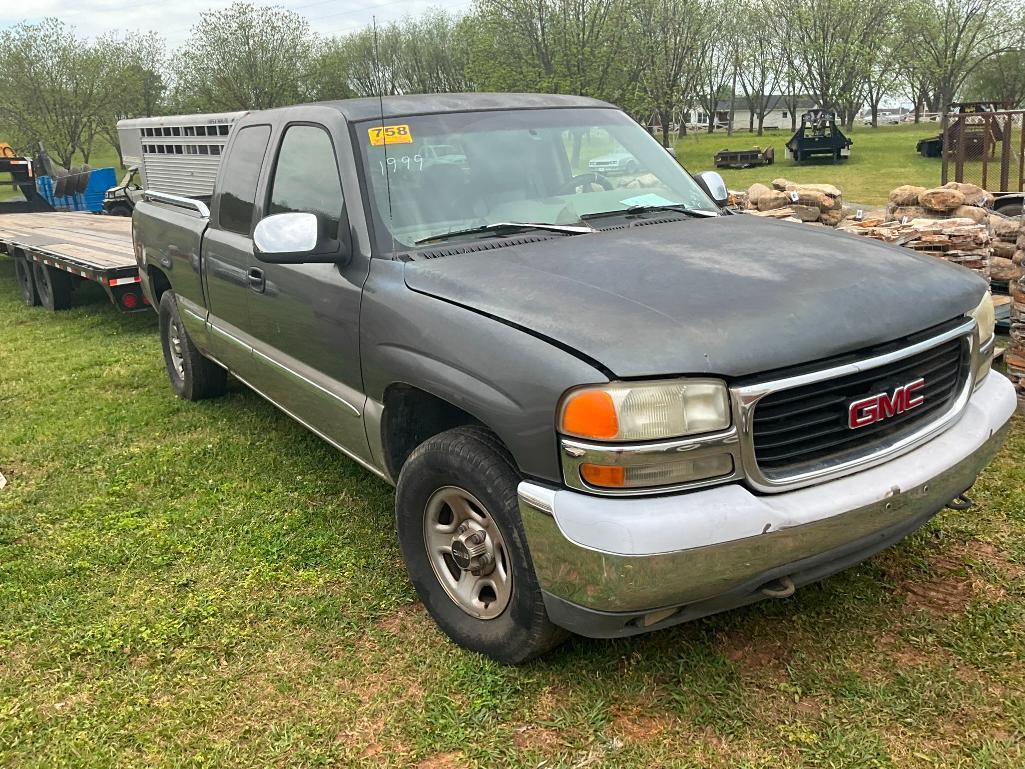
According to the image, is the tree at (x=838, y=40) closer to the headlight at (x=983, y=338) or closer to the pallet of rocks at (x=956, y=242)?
the pallet of rocks at (x=956, y=242)

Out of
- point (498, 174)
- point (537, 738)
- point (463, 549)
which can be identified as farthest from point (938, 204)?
point (537, 738)

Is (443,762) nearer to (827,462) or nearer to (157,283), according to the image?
(827,462)

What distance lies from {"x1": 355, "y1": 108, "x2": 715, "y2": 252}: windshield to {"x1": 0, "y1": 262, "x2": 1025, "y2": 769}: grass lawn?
1507 mm

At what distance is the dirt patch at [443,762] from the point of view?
8.50 ft

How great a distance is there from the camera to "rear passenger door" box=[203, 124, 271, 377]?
14.1ft

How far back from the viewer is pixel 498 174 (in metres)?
3.58

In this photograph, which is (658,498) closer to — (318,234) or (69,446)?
(318,234)

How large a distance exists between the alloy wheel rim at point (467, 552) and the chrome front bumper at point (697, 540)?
34cm

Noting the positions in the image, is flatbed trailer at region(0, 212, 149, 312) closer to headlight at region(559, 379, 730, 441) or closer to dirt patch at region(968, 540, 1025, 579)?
headlight at region(559, 379, 730, 441)

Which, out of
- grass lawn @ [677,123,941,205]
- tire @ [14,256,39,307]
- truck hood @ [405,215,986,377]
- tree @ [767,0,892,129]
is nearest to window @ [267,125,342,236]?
truck hood @ [405,215,986,377]

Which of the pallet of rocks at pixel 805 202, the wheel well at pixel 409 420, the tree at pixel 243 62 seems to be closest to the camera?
the wheel well at pixel 409 420

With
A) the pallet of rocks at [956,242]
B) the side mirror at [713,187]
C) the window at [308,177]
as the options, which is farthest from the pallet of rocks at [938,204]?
the window at [308,177]

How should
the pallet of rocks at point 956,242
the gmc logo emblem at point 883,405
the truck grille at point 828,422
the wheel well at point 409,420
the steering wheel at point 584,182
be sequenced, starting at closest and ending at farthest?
the truck grille at point 828,422
the gmc logo emblem at point 883,405
the wheel well at point 409,420
the steering wheel at point 584,182
the pallet of rocks at point 956,242

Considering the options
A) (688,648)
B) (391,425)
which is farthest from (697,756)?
(391,425)
